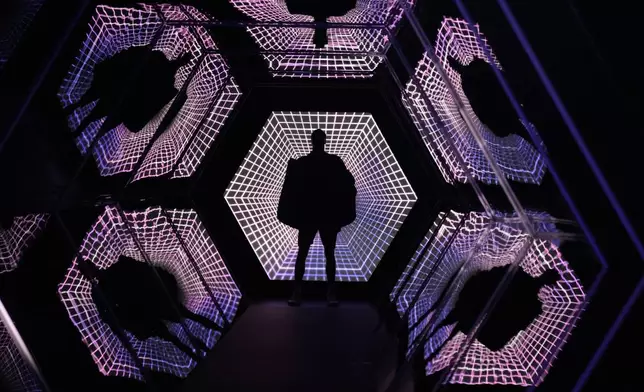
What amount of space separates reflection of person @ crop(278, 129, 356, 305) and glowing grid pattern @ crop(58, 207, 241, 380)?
58 cm

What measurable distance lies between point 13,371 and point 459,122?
84.5 inches

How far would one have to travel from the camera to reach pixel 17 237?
198 centimetres

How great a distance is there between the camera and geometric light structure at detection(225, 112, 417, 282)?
3691mm

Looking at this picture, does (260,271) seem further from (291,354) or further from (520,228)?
(520,228)

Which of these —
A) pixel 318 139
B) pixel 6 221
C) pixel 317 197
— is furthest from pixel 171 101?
pixel 6 221

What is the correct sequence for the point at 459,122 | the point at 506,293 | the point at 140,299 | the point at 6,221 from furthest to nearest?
the point at 140,299 < the point at 459,122 < the point at 506,293 < the point at 6,221

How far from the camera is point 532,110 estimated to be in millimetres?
1954

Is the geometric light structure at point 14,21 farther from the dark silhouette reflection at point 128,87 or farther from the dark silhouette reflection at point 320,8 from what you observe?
the dark silhouette reflection at point 320,8

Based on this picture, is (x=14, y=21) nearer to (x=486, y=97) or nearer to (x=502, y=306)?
(x=486, y=97)

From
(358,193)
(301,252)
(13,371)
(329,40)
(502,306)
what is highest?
(329,40)

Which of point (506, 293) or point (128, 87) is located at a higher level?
point (128, 87)

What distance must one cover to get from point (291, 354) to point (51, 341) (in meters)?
1.11

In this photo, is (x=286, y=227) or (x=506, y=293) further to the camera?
(x=286, y=227)

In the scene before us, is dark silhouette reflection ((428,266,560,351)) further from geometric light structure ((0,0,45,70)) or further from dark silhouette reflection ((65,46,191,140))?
geometric light structure ((0,0,45,70))
